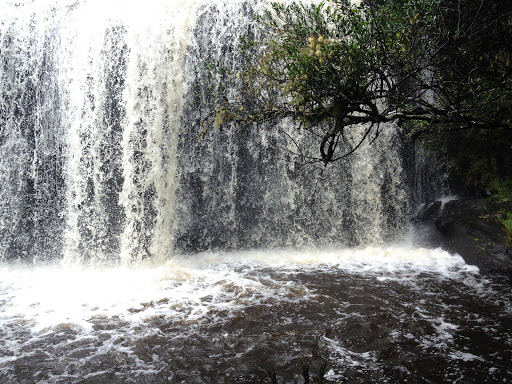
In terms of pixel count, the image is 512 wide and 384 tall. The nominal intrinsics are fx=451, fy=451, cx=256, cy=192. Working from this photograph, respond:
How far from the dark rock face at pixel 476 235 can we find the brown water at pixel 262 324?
304 mm

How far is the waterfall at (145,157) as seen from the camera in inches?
407

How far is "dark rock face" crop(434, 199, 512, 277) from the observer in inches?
325

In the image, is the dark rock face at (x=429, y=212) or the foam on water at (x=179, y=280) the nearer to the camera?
the foam on water at (x=179, y=280)

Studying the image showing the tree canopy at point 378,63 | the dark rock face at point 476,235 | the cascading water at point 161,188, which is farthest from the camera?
the cascading water at point 161,188

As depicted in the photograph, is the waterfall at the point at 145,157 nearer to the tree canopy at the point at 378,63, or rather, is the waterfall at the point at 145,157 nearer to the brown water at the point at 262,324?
the brown water at the point at 262,324

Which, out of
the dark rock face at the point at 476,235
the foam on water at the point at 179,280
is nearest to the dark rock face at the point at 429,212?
the dark rock face at the point at 476,235

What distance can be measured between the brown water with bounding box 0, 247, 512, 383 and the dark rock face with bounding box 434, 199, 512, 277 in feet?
1.00

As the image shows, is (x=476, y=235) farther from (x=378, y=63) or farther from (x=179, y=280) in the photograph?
(x=179, y=280)

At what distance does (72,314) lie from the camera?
7102 mm

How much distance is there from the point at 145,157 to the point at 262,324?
5.36 m

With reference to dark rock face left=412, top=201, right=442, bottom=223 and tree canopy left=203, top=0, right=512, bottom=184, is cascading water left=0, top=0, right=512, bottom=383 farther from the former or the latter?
tree canopy left=203, top=0, right=512, bottom=184

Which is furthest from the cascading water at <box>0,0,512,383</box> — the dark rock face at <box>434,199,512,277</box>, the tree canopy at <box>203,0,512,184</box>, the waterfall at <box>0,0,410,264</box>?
the tree canopy at <box>203,0,512,184</box>

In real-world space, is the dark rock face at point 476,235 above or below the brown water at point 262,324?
above

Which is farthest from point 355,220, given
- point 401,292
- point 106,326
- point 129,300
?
point 106,326
